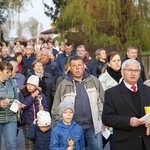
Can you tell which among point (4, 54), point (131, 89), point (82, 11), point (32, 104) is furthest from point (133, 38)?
point (131, 89)

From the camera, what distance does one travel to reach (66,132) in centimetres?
618

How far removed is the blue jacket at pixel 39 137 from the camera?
6.70 m

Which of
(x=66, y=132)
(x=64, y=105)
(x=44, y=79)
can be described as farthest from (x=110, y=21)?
(x=66, y=132)

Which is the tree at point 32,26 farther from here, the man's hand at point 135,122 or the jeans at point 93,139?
the man's hand at point 135,122

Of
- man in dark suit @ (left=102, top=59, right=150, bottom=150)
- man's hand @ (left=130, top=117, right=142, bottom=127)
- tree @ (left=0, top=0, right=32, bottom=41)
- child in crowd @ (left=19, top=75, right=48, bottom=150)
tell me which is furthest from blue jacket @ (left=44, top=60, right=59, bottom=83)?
tree @ (left=0, top=0, right=32, bottom=41)

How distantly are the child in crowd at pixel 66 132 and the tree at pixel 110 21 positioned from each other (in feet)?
60.4

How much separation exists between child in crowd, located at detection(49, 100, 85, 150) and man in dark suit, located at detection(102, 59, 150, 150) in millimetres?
889

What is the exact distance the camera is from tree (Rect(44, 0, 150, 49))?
25.1 metres

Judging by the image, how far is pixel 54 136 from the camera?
6.13 meters

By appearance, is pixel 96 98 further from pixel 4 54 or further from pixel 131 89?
pixel 4 54

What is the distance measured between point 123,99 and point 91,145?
6.01ft

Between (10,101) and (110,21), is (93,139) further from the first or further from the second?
(110,21)

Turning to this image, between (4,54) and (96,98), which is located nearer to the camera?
(96,98)

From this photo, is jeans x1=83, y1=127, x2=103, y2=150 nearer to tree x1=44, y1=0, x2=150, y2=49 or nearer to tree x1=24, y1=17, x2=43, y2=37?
tree x1=44, y1=0, x2=150, y2=49
